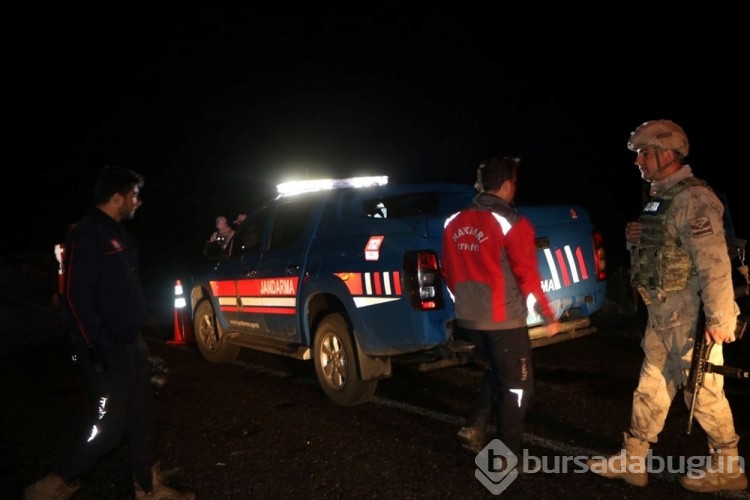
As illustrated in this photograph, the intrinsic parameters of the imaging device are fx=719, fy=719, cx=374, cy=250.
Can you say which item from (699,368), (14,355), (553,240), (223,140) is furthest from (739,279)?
(223,140)

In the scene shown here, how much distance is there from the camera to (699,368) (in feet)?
12.3

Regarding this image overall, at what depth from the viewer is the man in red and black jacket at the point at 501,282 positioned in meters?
4.06

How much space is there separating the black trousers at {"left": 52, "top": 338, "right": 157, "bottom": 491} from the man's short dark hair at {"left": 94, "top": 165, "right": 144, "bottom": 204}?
2.68ft

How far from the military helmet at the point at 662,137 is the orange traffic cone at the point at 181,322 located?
7.15 metres

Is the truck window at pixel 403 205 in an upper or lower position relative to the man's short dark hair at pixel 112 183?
lower

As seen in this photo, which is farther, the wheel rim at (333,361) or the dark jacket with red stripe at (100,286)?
the wheel rim at (333,361)

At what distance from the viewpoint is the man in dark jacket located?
12.3 feet

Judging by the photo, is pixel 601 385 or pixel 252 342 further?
pixel 252 342

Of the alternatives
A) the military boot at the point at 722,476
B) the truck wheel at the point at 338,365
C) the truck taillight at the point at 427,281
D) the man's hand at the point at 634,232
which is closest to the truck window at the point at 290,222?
the truck wheel at the point at 338,365

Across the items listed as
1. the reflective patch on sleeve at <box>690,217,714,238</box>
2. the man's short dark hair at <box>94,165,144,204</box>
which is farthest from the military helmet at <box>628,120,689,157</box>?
the man's short dark hair at <box>94,165,144,204</box>

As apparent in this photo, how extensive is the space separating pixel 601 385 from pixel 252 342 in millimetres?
3356

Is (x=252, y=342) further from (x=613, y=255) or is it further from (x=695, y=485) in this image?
(x=613, y=255)

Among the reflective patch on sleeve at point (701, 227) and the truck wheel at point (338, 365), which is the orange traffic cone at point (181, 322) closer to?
the truck wheel at point (338, 365)

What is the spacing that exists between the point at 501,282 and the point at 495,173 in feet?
2.08
